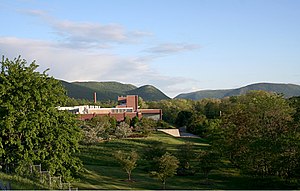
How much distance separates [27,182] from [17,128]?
435 cm

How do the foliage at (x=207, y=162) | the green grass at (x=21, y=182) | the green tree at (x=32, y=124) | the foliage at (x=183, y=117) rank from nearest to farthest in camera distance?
the green grass at (x=21, y=182), the green tree at (x=32, y=124), the foliage at (x=207, y=162), the foliage at (x=183, y=117)

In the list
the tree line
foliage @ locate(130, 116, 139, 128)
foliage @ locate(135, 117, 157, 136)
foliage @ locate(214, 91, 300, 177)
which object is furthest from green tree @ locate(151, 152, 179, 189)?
foliage @ locate(130, 116, 139, 128)

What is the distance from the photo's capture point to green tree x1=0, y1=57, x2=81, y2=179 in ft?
77.6

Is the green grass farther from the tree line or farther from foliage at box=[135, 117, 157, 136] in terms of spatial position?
foliage at box=[135, 117, 157, 136]

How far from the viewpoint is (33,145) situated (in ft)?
79.9

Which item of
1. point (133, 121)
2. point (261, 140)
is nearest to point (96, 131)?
point (133, 121)

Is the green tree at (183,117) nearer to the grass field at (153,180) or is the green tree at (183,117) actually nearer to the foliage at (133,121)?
the foliage at (133,121)

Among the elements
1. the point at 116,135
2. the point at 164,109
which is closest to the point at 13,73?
the point at 116,135

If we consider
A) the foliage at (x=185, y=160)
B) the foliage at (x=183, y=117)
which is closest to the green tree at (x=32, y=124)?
the foliage at (x=185, y=160)

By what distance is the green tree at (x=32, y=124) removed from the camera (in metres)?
23.6

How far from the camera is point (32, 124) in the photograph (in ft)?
77.9

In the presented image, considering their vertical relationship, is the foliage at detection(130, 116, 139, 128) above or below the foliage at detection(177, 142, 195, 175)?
above

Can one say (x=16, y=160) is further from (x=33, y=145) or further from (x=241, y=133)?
(x=241, y=133)

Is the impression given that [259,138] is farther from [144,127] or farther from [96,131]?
[144,127]
